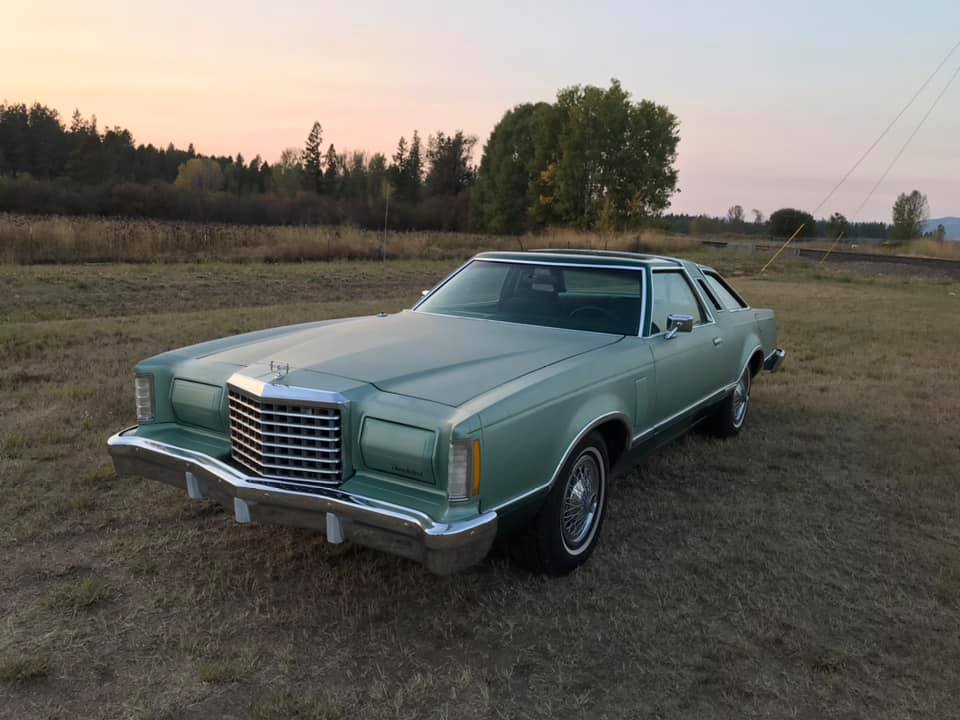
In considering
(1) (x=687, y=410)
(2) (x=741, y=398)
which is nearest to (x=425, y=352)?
(1) (x=687, y=410)

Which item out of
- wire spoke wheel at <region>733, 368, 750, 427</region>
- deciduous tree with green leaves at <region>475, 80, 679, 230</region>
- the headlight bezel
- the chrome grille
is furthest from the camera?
deciduous tree with green leaves at <region>475, 80, 679, 230</region>

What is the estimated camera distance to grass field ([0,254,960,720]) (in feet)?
8.48

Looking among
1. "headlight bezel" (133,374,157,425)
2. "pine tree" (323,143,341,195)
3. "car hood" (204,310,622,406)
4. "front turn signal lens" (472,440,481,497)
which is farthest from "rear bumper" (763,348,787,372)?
"pine tree" (323,143,341,195)

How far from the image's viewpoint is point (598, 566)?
3.56m

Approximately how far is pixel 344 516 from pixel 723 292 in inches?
164

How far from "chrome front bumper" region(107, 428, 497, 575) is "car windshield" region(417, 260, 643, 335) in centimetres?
180

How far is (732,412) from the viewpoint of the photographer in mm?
5512

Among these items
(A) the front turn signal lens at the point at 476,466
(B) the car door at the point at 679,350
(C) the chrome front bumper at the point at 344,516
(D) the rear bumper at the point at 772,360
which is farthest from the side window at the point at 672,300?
(C) the chrome front bumper at the point at 344,516

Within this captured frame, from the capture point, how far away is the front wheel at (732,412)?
17.8 ft

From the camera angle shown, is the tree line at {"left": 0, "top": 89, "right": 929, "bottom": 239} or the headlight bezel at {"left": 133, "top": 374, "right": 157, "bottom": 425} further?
the tree line at {"left": 0, "top": 89, "right": 929, "bottom": 239}

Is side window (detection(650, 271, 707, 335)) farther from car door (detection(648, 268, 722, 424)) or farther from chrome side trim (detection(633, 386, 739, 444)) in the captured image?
chrome side trim (detection(633, 386, 739, 444))

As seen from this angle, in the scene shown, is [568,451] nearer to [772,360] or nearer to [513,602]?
[513,602]

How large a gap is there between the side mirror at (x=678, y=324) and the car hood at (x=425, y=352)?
42cm

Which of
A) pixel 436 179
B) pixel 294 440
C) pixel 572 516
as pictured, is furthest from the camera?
pixel 436 179
